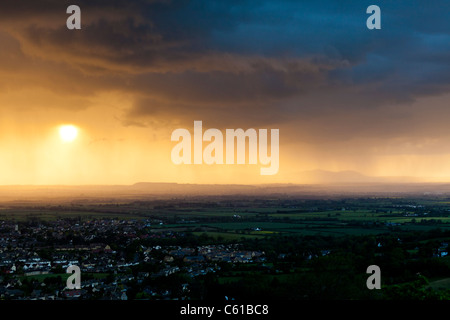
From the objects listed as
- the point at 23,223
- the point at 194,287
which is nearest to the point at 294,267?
the point at 194,287

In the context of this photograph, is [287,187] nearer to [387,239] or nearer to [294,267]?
[387,239]

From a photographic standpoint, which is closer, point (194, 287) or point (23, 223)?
point (194, 287)

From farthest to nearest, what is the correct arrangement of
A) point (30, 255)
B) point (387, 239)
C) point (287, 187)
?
point (287, 187)
point (387, 239)
point (30, 255)

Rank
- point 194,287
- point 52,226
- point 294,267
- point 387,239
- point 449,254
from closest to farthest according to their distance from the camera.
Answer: point 194,287, point 294,267, point 449,254, point 387,239, point 52,226
